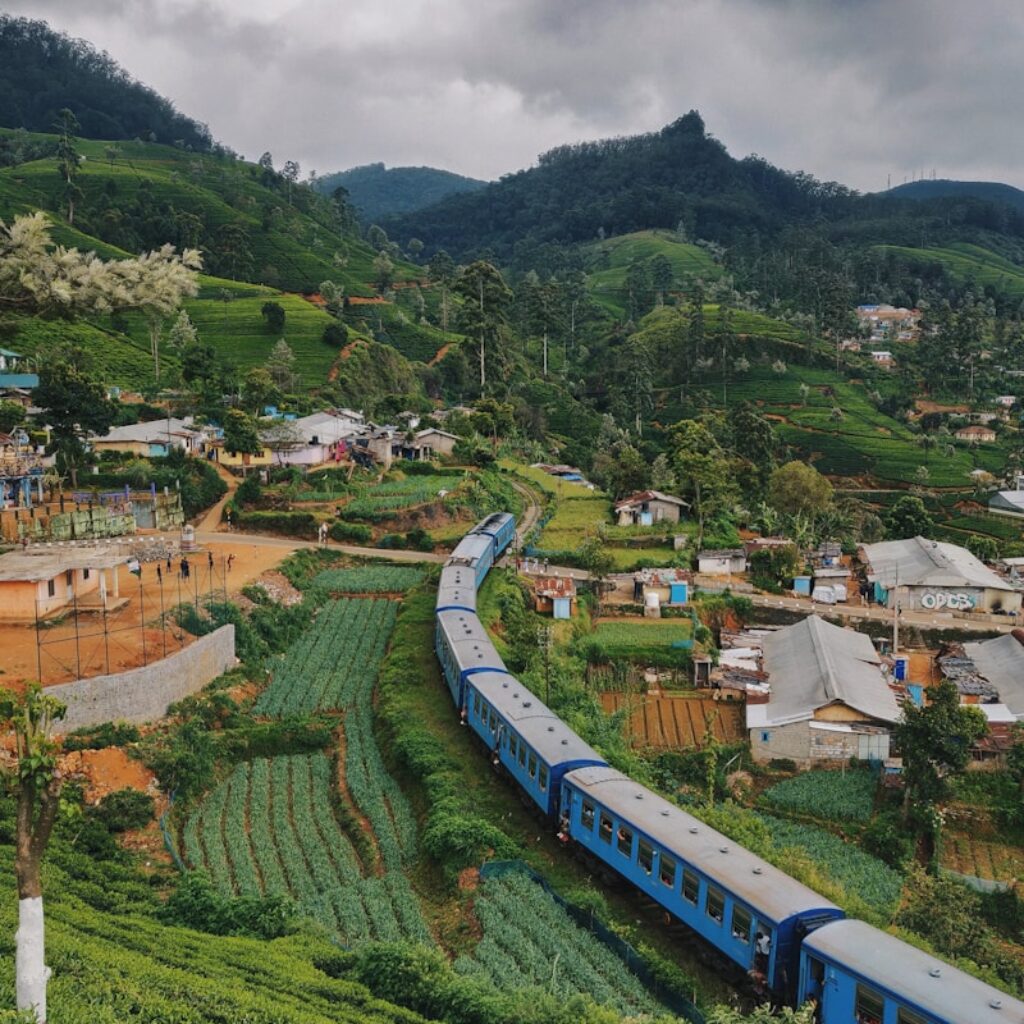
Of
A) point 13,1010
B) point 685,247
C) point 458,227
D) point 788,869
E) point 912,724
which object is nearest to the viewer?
point 13,1010

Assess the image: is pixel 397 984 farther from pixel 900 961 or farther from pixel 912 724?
pixel 912 724

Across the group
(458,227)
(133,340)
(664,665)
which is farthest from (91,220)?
(458,227)

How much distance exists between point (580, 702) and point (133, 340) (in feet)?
183

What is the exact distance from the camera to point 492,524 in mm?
42219

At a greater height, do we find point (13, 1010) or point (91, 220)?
point (91, 220)

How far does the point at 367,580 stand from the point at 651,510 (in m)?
17.5

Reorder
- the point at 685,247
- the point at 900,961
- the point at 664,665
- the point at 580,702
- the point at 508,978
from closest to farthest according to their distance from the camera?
the point at 900,961, the point at 508,978, the point at 580,702, the point at 664,665, the point at 685,247

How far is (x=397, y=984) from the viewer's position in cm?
1333

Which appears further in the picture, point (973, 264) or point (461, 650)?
point (973, 264)

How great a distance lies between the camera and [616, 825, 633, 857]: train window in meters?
16.8

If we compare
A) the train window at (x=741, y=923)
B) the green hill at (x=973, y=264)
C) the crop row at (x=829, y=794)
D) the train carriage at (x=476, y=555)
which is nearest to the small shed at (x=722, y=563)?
the train carriage at (x=476, y=555)

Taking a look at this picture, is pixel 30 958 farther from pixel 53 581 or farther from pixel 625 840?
pixel 53 581

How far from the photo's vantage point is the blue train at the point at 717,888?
12.1 m

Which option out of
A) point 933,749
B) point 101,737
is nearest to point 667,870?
point 933,749
